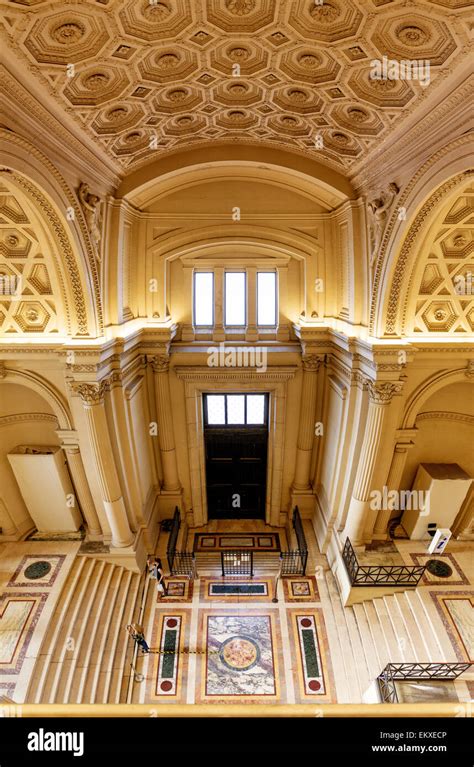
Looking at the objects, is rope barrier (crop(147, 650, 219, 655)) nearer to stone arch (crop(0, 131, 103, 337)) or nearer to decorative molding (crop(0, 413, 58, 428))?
decorative molding (crop(0, 413, 58, 428))

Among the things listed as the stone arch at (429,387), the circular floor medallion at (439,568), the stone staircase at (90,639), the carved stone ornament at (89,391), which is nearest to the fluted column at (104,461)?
the carved stone ornament at (89,391)

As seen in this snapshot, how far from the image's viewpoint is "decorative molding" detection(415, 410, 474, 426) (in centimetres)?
1003

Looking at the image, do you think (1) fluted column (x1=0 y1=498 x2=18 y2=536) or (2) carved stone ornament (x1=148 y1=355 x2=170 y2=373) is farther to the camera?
(2) carved stone ornament (x1=148 y1=355 x2=170 y2=373)

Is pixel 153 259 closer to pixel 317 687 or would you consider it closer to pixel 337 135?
pixel 337 135

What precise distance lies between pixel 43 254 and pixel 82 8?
4283 mm

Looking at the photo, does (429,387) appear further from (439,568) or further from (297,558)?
(297,558)

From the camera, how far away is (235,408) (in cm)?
1228

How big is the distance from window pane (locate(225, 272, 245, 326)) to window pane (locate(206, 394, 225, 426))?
223cm

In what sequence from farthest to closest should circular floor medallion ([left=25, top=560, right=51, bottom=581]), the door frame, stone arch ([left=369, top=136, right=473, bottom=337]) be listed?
the door frame
circular floor medallion ([left=25, top=560, right=51, bottom=581])
stone arch ([left=369, top=136, right=473, bottom=337])

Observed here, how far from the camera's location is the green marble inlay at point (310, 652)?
28.0 ft

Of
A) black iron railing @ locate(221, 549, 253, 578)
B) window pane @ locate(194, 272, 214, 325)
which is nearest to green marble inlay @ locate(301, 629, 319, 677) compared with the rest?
black iron railing @ locate(221, 549, 253, 578)

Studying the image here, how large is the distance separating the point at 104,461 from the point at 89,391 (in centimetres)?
181

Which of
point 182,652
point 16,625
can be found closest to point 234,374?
point 182,652
